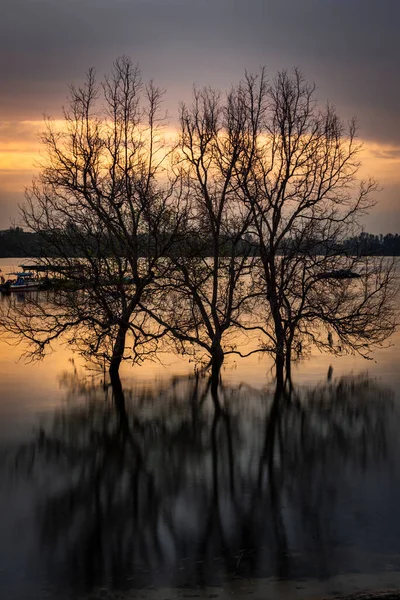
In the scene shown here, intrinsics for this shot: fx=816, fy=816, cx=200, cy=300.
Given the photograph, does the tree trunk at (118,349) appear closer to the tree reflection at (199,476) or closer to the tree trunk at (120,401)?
the tree trunk at (120,401)

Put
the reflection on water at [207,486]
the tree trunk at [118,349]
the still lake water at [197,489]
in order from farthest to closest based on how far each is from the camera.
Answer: the tree trunk at [118,349]
the reflection on water at [207,486]
the still lake water at [197,489]

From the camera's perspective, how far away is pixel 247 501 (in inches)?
651

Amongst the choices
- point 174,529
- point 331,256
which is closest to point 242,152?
point 331,256

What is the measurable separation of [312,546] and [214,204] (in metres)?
16.7

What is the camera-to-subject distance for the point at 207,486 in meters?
17.5

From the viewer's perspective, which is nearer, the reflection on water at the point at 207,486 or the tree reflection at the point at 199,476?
the reflection on water at the point at 207,486

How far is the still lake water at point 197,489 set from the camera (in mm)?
12438

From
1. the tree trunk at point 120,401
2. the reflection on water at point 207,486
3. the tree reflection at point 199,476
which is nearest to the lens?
the reflection on water at point 207,486

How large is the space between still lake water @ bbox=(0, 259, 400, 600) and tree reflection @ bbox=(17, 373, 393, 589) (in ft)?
0.16

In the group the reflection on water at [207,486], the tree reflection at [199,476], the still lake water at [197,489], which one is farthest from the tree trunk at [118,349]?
the reflection on water at [207,486]

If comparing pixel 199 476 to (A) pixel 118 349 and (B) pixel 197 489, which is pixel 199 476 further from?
(A) pixel 118 349

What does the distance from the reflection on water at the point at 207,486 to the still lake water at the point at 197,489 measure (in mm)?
41

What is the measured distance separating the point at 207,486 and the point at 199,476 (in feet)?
2.98

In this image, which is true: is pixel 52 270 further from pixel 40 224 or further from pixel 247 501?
pixel 247 501
